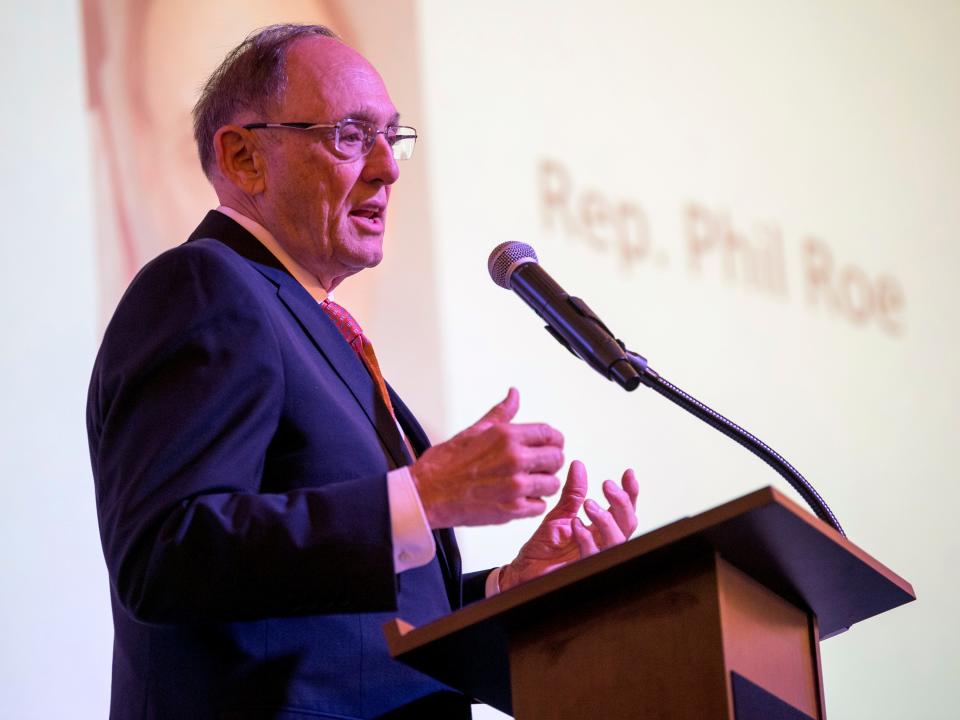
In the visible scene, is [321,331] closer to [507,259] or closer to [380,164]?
[507,259]

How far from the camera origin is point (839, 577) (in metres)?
1.47

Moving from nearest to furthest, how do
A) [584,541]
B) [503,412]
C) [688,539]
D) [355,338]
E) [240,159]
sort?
1. [688,539]
2. [503,412]
3. [584,541]
4. [355,338]
5. [240,159]

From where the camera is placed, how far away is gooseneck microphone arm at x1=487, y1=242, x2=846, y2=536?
1570mm

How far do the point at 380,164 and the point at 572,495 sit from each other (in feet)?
2.17

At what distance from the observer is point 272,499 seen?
143 cm

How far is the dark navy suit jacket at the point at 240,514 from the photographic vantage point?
1.40 metres

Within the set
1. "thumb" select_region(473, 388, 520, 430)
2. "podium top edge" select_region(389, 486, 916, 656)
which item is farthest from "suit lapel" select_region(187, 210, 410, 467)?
"podium top edge" select_region(389, 486, 916, 656)

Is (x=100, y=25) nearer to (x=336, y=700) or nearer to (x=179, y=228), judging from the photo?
(x=179, y=228)

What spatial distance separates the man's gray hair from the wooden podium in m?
1.10

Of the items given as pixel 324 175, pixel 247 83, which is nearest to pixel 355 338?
pixel 324 175

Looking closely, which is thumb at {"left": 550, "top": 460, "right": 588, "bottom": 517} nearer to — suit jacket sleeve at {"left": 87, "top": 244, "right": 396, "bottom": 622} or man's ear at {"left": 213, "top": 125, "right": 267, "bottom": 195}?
suit jacket sleeve at {"left": 87, "top": 244, "right": 396, "bottom": 622}

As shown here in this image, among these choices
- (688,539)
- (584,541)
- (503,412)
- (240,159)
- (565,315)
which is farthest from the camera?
(240,159)

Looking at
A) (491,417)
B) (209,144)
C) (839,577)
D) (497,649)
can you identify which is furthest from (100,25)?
(839,577)

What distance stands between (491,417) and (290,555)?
292 mm
